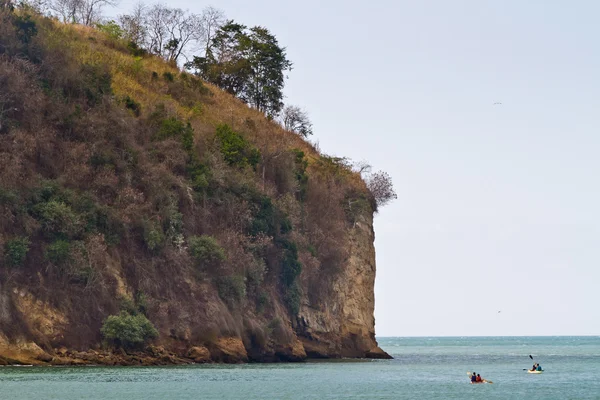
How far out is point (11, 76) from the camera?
217 ft

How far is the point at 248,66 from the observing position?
104m

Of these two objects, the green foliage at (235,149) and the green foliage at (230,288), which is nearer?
the green foliage at (230,288)

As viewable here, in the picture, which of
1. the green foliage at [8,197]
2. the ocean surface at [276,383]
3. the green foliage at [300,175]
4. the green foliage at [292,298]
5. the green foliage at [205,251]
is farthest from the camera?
the green foliage at [300,175]

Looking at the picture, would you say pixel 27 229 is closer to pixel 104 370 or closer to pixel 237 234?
pixel 104 370

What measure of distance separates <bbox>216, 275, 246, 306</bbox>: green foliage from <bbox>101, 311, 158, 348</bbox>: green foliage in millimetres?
8876

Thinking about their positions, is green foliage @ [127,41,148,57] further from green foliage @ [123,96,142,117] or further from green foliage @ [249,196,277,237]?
green foliage @ [249,196,277,237]

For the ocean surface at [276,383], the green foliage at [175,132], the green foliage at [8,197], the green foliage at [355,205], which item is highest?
the green foliage at [175,132]

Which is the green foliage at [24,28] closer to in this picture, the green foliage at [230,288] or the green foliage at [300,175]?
the green foliage at [230,288]

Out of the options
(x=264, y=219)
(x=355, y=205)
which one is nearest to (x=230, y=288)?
(x=264, y=219)

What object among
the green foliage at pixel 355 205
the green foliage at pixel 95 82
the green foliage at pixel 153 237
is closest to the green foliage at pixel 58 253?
the green foliage at pixel 153 237

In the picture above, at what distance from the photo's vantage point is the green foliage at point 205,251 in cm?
7012

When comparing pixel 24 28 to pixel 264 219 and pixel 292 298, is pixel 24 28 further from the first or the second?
pixel 292 298

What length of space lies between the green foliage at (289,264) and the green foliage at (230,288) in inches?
279

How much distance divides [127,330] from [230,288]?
11565 millimetres
